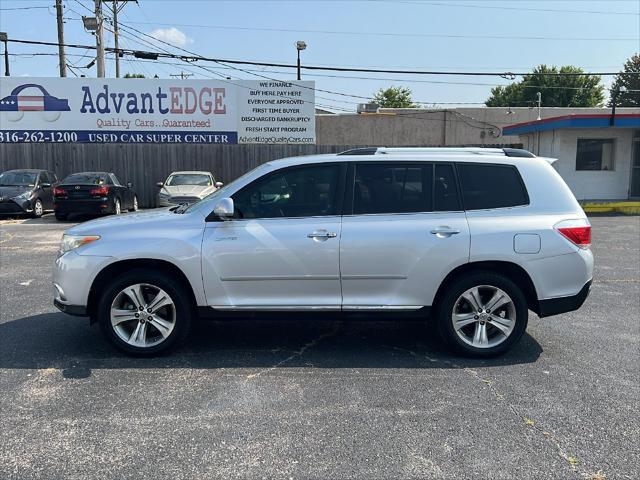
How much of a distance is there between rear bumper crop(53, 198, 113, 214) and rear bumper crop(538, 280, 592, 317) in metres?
14.1

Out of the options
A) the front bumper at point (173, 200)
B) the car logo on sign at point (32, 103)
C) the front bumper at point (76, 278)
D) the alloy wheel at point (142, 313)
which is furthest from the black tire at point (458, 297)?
the car logo on sign at point (32, 103)

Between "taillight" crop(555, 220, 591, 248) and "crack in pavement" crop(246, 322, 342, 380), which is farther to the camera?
"taillight" crop(555, 220, 591, 248)

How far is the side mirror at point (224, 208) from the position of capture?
4.65 metres

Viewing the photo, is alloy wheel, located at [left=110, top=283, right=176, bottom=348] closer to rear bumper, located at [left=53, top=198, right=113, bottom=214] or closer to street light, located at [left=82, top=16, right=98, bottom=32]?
rear bumper, located at [left=53, top=198, right=113, bottom=214]

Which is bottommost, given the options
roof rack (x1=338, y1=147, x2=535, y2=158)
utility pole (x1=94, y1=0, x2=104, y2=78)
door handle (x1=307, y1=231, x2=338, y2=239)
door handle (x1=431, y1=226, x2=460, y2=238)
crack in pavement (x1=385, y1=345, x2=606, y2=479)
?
crack in pavement (x1=385, y1=345, x2=606, y2=479)

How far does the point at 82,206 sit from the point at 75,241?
12422 millimetres

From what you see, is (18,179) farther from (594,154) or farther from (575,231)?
(594,154)

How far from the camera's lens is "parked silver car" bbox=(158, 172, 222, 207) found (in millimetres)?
16234

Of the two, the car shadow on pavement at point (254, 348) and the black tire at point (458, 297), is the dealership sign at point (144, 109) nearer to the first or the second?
the car shadow on pavement at point (254, 348)

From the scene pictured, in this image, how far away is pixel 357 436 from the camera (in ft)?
11.6

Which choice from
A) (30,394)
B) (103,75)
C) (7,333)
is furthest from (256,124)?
(30,394)

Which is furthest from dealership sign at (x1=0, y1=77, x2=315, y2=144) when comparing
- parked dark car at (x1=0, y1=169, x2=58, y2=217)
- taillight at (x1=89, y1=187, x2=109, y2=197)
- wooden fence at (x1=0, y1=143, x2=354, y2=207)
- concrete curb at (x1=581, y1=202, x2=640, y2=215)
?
concrete curb at (x1=581, y1=202, x2=640, y2=215)

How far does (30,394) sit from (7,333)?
175cm

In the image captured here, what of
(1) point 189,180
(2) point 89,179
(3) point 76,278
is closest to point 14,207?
(2) point 89,179
